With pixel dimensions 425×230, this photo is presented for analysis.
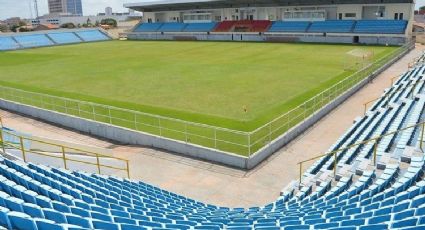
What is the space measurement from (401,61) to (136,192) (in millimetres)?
33724

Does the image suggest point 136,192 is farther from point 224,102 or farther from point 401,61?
point 401,61

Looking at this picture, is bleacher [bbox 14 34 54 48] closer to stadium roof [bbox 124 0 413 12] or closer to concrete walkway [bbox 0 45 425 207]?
stadium roof [bbox 124 0 413 12]

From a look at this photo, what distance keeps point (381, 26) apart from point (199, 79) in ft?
113

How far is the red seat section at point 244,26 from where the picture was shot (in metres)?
65.6

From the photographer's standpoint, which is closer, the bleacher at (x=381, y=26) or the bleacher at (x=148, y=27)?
the bleacher at (x=381, y=26)

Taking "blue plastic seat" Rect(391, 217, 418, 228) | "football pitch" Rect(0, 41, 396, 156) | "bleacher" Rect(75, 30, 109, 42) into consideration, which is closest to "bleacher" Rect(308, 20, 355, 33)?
"football pitch" Rect(0, 41, 396, 156)

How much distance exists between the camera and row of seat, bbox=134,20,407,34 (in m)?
52.2

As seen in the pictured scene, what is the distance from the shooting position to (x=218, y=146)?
15.9 metres

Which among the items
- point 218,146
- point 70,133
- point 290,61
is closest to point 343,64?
point 290,61

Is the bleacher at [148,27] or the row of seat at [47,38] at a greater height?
the bleacher at [148,27]

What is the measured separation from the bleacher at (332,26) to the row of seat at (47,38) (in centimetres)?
4451

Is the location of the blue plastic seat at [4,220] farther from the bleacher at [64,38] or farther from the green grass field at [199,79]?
Answer: the bleacher at [64,38]

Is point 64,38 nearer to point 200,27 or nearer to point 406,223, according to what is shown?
point 200,27

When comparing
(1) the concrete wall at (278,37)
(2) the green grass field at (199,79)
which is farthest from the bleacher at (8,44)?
(2) the green grass field at (199,79)
